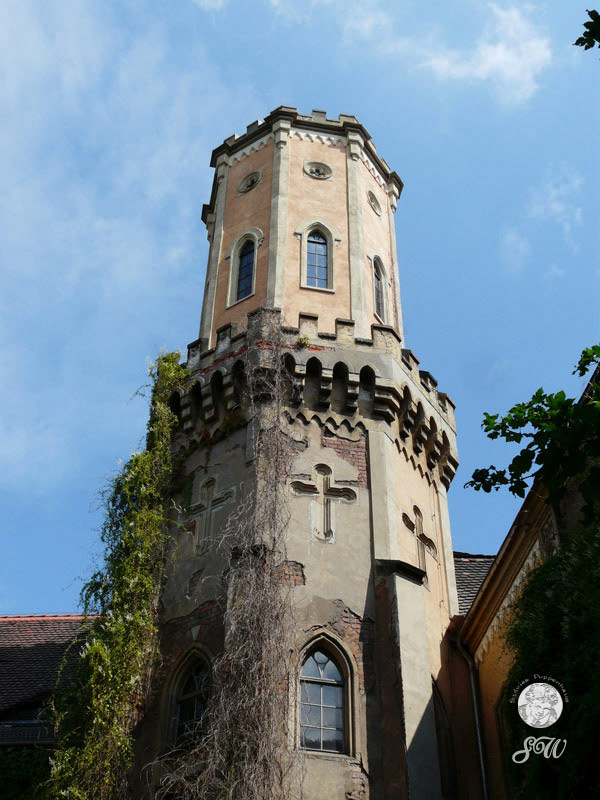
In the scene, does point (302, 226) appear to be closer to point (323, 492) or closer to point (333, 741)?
point (323, 492)

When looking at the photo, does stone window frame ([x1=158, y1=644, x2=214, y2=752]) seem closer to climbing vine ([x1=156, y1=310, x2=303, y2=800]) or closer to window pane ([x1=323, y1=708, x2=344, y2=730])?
climbing vine ([x1=156, y1=310, x2=303, y2=800])

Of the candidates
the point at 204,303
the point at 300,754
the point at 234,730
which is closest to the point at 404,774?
the point at 300,754

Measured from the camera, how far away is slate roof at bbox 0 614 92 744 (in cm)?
1650

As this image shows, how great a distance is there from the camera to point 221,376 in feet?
55.6

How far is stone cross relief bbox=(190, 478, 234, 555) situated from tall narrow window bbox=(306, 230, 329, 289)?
473cm

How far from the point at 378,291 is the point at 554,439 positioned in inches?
408

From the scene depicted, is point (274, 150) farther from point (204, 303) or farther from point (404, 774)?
point (404, 774)

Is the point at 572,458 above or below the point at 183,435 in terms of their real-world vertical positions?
below

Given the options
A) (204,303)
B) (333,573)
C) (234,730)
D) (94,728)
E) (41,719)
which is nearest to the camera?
(234,730)

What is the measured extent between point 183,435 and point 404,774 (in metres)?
7.23

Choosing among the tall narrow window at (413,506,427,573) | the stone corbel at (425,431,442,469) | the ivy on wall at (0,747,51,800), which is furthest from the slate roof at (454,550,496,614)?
the ivy on wall at (0,747,51,800)

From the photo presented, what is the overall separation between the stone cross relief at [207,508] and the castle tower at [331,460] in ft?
0.10

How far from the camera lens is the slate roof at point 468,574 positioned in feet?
59.4

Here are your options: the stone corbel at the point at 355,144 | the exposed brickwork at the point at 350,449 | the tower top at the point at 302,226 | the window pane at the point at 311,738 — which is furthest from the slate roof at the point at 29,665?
the stone corbel at the point at 355,144
